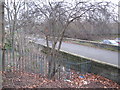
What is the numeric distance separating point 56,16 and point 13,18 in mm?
1736

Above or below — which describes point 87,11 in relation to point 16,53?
above

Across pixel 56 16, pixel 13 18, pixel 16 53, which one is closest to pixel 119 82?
pixel 56 16

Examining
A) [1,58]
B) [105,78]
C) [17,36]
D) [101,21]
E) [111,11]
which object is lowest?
[105,78]

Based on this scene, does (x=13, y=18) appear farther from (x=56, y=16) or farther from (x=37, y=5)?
(x=56, y=16)

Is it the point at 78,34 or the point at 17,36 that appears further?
the point at 17,36

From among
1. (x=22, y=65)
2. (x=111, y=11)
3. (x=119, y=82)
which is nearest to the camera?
(x=111, y=11)

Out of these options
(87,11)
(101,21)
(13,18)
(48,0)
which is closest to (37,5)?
(48,0)

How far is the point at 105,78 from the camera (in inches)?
205

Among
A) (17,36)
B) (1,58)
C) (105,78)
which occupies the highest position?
(17,36)

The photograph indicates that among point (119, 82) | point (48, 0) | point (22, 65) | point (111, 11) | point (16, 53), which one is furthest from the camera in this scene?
point (16, 53)

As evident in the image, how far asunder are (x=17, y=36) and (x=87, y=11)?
3016 millimetres

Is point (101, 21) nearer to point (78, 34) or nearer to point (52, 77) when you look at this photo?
point (78, 34)

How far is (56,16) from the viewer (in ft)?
13.3

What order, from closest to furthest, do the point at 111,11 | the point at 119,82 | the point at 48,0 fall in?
the point at 111,11 → the point at 48,0 → the point at 119,82
